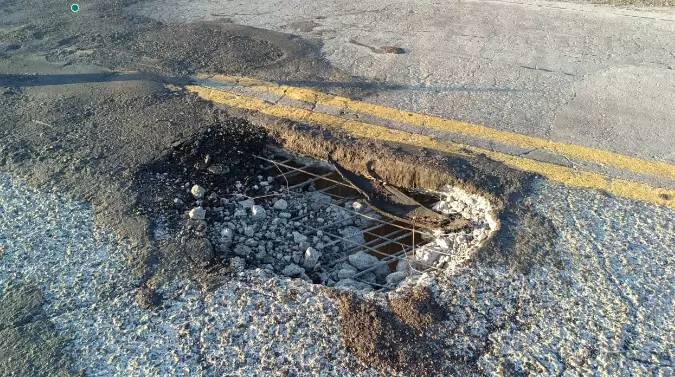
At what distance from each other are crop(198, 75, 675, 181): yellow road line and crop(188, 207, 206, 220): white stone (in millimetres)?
1597

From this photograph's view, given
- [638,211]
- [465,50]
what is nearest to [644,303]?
[638,211]

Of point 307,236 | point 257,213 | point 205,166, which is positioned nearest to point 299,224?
point 307,236

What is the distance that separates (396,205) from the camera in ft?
11.3

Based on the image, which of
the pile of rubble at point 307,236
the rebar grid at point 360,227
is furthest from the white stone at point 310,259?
the rebar grid at point 360,227

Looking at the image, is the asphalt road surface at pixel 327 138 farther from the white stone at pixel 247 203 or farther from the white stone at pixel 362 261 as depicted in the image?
the white stone at pixel 362 261

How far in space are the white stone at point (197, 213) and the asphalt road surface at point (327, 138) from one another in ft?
0.20

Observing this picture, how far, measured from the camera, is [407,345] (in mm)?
2338

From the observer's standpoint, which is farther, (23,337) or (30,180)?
(30,180)

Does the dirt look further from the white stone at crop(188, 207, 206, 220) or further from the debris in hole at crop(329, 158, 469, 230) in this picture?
the white stone at crop(188, 207, 206, 220)

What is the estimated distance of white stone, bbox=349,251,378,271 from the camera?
3.08 metres

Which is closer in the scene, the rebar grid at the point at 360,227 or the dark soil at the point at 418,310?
the dark soil at the point at 418,310

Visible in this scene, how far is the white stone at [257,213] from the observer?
3195 mm

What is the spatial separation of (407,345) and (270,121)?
2166 millimetres

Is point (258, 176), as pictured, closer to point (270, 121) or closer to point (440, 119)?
point (270, 121)
